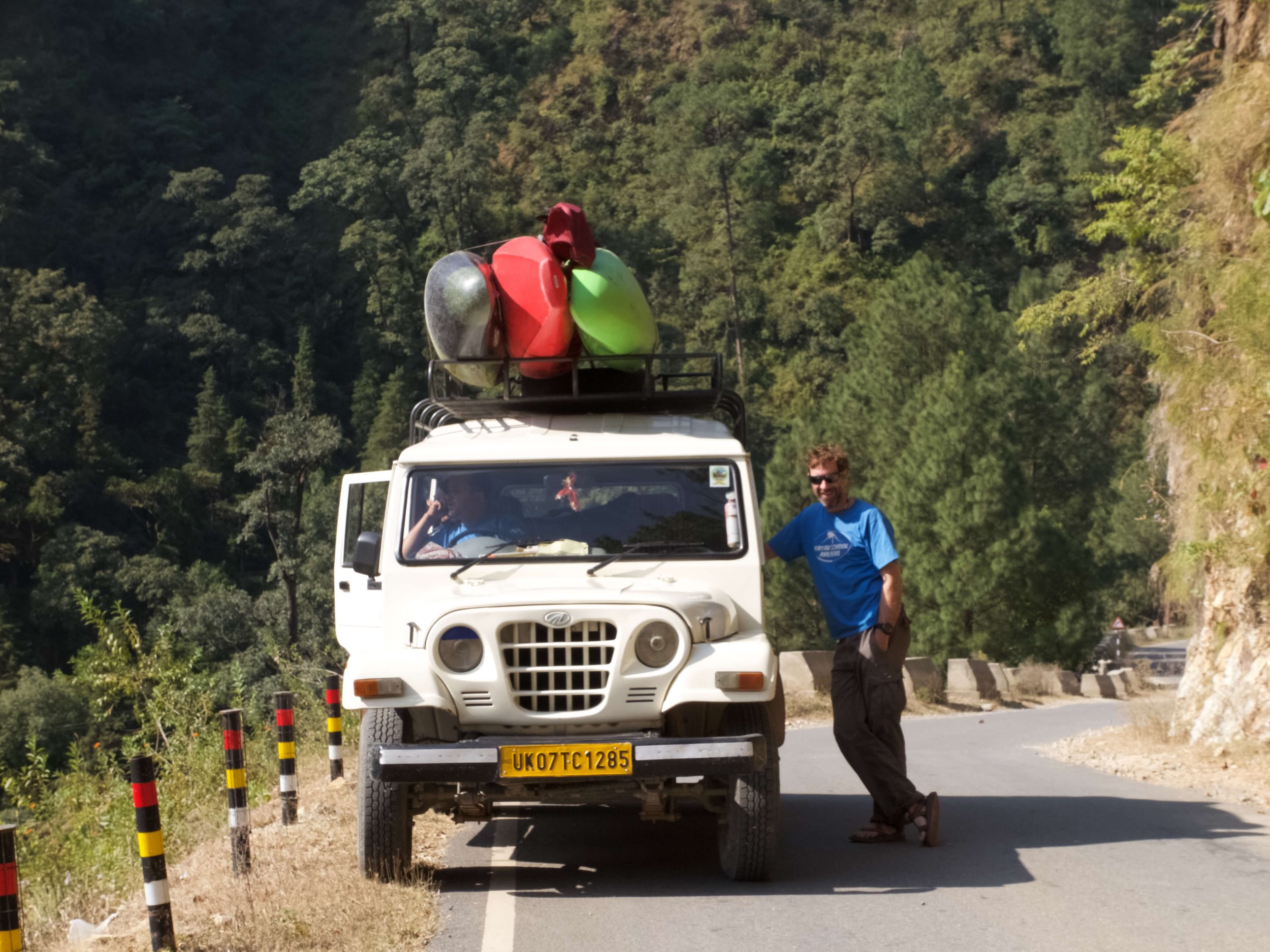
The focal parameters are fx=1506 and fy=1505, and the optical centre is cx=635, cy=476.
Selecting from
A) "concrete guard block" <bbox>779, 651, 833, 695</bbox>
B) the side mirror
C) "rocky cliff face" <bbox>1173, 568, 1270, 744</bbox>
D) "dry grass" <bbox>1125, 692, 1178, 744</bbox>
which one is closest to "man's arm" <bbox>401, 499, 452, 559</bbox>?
the side mirror

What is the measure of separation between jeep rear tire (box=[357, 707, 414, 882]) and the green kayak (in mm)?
2566

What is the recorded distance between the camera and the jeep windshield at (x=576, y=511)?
7.75 meters

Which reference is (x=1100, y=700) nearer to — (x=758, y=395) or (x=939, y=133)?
(x=758, y=395)

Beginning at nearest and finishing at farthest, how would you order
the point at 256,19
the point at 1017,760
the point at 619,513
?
1. the point at 619,513
2. the point at 1017,760
3. the point at 256,19

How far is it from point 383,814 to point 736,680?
1.80 m

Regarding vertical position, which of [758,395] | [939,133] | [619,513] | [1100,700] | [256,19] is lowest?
[1100,700]

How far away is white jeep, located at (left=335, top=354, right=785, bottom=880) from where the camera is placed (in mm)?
6934

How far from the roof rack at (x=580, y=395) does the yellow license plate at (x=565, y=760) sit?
2216 mm

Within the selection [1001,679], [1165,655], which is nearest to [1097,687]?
[1001,679]

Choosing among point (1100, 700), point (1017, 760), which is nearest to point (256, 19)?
point (1100, 700)

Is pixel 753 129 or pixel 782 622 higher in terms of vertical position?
pixel 753 129

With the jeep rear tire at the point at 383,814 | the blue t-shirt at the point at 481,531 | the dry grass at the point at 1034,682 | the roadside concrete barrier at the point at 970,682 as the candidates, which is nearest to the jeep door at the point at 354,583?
the blue t-shirt at the point at 481,531

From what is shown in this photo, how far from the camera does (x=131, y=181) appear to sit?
103 metres

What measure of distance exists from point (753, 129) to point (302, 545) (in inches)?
2364
